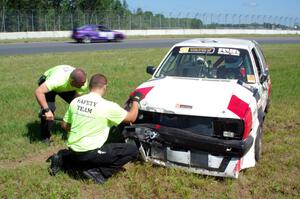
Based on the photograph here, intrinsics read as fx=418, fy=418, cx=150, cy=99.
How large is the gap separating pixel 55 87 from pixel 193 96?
86.8 inches

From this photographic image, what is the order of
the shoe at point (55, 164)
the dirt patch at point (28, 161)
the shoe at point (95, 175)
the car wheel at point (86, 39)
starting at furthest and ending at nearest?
the car wheel at point (86, 39) < the dirt patch at point (28, 161) < the shoe at point (55, 164) < the shoe at point (95, 175)

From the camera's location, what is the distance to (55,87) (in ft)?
20.9

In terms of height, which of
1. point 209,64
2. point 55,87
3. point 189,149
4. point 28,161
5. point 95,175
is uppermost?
point 209,64

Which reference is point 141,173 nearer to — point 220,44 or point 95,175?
point 95,175

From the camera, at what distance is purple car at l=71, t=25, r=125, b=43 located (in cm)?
3262

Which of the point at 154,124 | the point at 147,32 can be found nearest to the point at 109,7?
the point at 147,32

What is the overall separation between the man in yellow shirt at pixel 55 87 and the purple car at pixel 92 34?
86.9ft

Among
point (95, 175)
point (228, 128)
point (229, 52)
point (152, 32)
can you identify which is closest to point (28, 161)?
point (95, 175)

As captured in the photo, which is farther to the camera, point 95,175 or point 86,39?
point 86,39

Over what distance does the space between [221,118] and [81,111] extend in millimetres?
1708

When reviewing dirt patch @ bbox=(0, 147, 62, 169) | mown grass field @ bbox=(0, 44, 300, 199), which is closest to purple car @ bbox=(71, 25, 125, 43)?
mown grass field @ bbox=(0, 44, 300, 199)

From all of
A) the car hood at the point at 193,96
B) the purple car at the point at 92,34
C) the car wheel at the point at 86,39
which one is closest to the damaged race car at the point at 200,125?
the car hood at the point at 193,96

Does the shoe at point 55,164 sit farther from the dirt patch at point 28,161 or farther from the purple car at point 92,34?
the purple car at point 92,34

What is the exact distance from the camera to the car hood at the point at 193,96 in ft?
17.1
